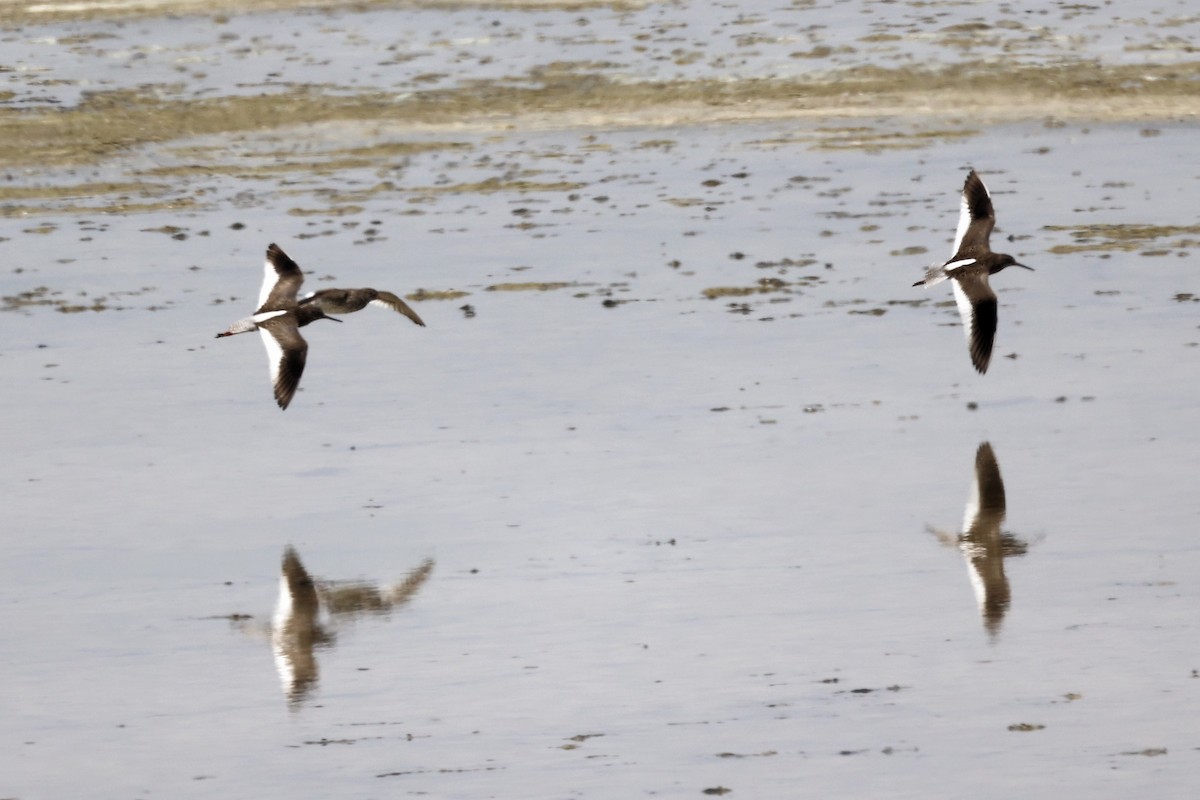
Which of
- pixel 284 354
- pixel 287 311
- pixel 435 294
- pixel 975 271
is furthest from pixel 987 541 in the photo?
pixel 435 294

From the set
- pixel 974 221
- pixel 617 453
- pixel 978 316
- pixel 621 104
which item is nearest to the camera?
pixel 617 453

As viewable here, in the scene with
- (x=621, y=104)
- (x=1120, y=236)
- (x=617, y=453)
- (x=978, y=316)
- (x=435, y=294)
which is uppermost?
(x=978, y=316)

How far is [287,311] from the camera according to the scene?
17484 mm

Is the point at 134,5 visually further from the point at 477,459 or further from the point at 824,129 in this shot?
the point at 477,459

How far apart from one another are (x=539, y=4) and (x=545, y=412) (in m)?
24.3

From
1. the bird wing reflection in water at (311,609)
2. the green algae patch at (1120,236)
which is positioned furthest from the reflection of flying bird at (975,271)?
the bird wing reflection in water at (311,609)

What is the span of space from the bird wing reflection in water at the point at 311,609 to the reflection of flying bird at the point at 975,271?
5.17m

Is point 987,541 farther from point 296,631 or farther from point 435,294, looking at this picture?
point 435,294

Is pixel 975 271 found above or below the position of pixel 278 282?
below

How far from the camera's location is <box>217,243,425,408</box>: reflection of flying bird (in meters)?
16.6

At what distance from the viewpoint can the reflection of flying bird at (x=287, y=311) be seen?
16.6 metres

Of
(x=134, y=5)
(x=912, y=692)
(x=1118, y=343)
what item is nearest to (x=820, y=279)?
(x=1118, y=343)

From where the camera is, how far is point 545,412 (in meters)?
17.3

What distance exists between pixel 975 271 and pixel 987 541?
477 centimetres
